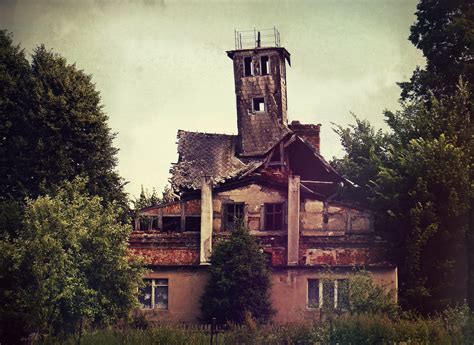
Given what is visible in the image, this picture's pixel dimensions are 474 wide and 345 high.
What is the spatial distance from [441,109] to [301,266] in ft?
27.1

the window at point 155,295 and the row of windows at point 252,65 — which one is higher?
the row of windows at point 252,65

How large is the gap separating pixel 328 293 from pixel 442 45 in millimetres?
13764

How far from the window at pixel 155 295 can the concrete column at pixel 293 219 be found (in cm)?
516

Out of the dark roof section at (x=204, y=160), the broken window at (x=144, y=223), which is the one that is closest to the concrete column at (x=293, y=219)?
the broken window at (x=144, y=223)

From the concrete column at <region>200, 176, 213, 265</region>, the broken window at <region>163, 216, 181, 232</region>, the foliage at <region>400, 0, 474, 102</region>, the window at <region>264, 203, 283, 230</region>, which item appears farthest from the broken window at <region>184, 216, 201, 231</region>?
the foliage at <region>400, 0, 474, 102</region>

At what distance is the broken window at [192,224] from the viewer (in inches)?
1492

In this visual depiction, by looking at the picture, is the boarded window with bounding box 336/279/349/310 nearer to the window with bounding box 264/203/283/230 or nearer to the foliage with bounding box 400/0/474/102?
the window with bounding box 264/203/283/230

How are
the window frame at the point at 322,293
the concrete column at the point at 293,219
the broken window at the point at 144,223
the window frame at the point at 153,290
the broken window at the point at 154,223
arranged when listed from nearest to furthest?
the window frame at the point at 322,293, the window frame at the point at 153,290, the concrete column at the point at 293,219, the broken window at the point at 154,223, the broken window at the point at 144,223

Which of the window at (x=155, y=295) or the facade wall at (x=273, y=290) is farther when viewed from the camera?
the window at (x=155, y=295)

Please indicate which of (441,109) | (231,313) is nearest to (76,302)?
(231,313)

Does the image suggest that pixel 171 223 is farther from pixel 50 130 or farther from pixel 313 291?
pixel 313 291

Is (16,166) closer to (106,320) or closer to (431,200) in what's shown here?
(106,320)

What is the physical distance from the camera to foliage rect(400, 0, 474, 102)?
38.6 metres

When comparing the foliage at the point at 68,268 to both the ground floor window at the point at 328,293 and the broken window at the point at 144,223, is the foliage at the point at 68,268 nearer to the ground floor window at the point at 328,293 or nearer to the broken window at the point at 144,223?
the broken window at the point at 144,223
